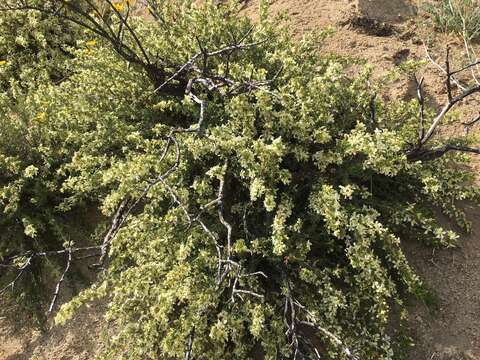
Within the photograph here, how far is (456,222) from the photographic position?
321 cm

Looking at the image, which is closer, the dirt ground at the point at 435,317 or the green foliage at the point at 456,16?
the dirt ground at the point at 435,317

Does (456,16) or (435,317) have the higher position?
(456,16)

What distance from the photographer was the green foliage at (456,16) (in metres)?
4.38

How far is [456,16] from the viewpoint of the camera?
14.6 feet

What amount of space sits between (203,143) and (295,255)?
0.83 metres

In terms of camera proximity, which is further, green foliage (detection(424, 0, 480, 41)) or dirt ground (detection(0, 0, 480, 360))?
green foliage (detection(424, 0, 480, 41))

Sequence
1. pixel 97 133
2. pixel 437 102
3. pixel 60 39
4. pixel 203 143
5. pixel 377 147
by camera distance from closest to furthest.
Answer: pixel 377 147 → pixel 203 143 → pixel 97 133 → pixel 437 102 → pixel 60 39

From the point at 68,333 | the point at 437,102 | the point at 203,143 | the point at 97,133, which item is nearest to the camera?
the point at 203,143

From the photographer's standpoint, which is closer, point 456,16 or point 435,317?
point 435,317

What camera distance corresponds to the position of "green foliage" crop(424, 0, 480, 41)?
4.38 meters

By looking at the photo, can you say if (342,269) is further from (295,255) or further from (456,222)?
(456,222)

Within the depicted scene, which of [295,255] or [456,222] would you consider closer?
[295,255]

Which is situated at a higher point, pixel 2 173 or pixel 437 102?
pixel 2 173

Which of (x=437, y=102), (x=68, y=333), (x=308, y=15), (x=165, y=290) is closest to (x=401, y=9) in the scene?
(x=308, y=15)
